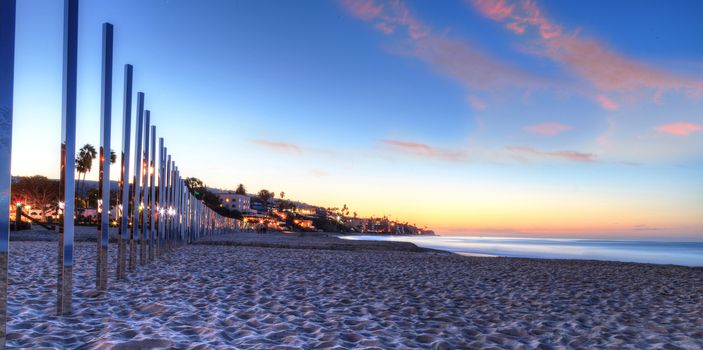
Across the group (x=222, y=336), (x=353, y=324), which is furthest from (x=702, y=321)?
(x=222, y=336)

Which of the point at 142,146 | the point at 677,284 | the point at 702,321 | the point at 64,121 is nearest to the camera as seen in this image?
the point at 64,121

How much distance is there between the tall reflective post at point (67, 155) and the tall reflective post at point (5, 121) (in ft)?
8.22

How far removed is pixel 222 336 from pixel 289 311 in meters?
2.00

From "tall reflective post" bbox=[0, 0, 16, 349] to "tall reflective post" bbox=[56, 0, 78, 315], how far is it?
2505 millimetres

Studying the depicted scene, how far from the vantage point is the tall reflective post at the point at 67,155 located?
675 cm

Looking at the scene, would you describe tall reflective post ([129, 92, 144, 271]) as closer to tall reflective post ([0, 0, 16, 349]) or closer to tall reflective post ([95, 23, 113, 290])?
tall reflective post ([95, 23, 113, 290])

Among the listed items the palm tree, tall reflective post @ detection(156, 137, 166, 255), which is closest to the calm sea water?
tall reflective post @ detection(156, 137, 166, 255)

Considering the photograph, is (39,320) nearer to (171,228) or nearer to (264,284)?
(264,284)

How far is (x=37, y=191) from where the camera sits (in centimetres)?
9606

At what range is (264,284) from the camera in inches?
441

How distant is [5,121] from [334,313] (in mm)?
5240

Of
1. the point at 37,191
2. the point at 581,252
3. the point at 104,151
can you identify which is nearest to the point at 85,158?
the point at 37,191

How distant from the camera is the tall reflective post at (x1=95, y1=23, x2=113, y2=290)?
8.80 meters

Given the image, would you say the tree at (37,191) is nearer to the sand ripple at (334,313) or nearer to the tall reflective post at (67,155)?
the sand ripple at (334,313)
